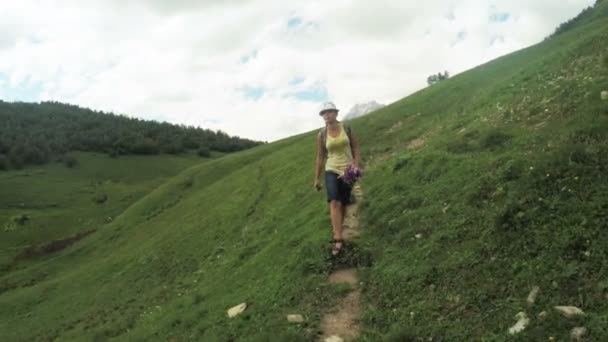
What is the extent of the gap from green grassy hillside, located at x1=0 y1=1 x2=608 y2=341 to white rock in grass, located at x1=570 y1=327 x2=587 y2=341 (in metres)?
0.09

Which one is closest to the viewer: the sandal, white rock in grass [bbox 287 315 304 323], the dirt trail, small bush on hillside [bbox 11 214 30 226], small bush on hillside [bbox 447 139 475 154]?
the dirt trail

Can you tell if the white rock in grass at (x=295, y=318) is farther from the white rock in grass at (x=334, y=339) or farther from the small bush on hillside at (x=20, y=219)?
the small bush on hillside at (x=20, y=219)

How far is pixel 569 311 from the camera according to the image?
695 cm

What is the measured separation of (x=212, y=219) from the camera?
37.1 metres

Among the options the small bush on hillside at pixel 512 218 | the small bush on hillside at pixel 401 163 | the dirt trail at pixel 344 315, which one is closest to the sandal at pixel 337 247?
the dirt trail at pixel 344 315

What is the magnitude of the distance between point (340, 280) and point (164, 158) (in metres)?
186

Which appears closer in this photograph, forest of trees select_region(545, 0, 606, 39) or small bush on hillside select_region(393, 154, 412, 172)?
small bush on hillside select_region(393, 154, 412, 172)

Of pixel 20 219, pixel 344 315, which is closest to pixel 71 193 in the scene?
pixel 20 219

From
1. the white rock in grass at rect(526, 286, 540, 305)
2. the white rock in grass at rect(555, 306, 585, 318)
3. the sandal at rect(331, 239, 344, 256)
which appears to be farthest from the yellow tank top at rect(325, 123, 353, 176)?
the white rock in grass at rect(555, 306, 585, 318)

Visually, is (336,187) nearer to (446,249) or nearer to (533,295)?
(446,249)

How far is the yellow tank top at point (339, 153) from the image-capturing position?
1251 cm

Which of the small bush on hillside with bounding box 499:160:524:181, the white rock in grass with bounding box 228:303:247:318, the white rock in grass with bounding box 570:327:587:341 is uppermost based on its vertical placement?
the small bush on hillside with bounding box 499:160:524:181

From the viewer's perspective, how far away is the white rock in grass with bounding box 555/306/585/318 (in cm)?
687

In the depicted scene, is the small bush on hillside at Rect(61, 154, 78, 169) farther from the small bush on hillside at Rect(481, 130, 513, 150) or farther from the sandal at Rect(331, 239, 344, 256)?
the sandal at Rect(331, 239, 344, 256)
